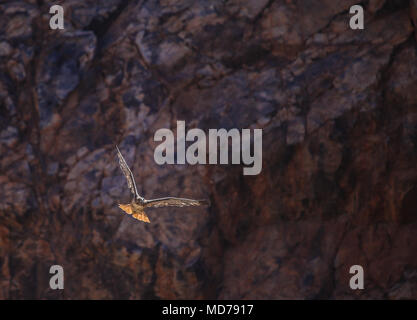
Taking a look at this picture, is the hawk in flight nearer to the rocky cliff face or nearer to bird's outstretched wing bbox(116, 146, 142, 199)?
bird's outstretched wing bbox(116, 146, 142, 199)

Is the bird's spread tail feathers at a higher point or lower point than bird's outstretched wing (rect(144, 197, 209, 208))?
lower

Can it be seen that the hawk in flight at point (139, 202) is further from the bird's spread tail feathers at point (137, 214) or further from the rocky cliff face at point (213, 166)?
the rocky cliff face at point (213, 166)

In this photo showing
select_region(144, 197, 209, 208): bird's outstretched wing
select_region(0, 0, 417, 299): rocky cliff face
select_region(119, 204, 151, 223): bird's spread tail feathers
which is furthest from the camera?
select_region(0, 0, 417, 299): rocky cliff face

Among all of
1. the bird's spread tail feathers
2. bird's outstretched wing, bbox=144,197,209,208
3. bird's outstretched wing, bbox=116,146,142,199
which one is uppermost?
bird's outstretched wing, bbox=116,146,142,199

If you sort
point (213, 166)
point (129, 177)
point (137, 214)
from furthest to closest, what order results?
1. point (213, 166)
2. point (137, 214)
3. point (129, 177)

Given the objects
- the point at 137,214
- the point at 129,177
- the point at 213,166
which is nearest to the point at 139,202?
the point at 137,214

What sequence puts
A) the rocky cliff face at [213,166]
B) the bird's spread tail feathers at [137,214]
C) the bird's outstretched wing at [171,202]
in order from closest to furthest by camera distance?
the bird's outstretched wing at [171,202] < the bird's spread tail feathers at [137,214] < the rocky cliff face at [213,166]

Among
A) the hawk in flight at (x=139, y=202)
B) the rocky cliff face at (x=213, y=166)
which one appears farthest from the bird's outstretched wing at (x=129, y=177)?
the rocky cliff face at (x=213, y=166)

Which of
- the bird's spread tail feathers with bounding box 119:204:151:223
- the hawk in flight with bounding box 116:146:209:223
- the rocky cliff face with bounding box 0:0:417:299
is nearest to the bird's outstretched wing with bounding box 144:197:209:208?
the hawk in flight with bounding box 116:146:209:223

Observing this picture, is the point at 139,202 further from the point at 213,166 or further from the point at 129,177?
the point at 213,166
